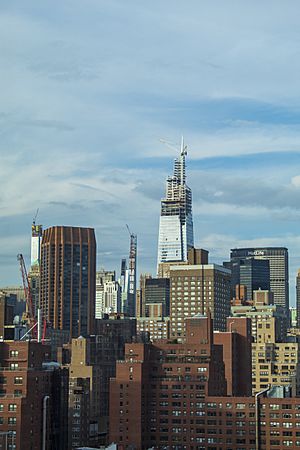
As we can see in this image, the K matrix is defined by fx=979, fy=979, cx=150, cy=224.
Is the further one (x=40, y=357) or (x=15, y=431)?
(x=40, y=357)

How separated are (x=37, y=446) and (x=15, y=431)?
28.3ft

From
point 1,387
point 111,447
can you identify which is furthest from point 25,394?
point 111,447

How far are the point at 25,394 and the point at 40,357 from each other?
14.4 meters

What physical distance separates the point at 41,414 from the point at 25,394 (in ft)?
20.9

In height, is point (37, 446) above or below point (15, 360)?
below

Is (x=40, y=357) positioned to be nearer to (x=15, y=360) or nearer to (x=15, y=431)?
(x=15, y=360)

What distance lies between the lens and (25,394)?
186 metres

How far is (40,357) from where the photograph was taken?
655ft

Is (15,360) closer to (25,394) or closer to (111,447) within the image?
(25,394)

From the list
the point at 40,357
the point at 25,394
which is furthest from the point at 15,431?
the point at 40,357

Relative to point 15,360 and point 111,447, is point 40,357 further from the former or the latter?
point 111,447

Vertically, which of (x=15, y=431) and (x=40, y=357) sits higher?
(x=40, y=357)

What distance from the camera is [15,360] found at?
639ft

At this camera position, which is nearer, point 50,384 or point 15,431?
point 15,431
